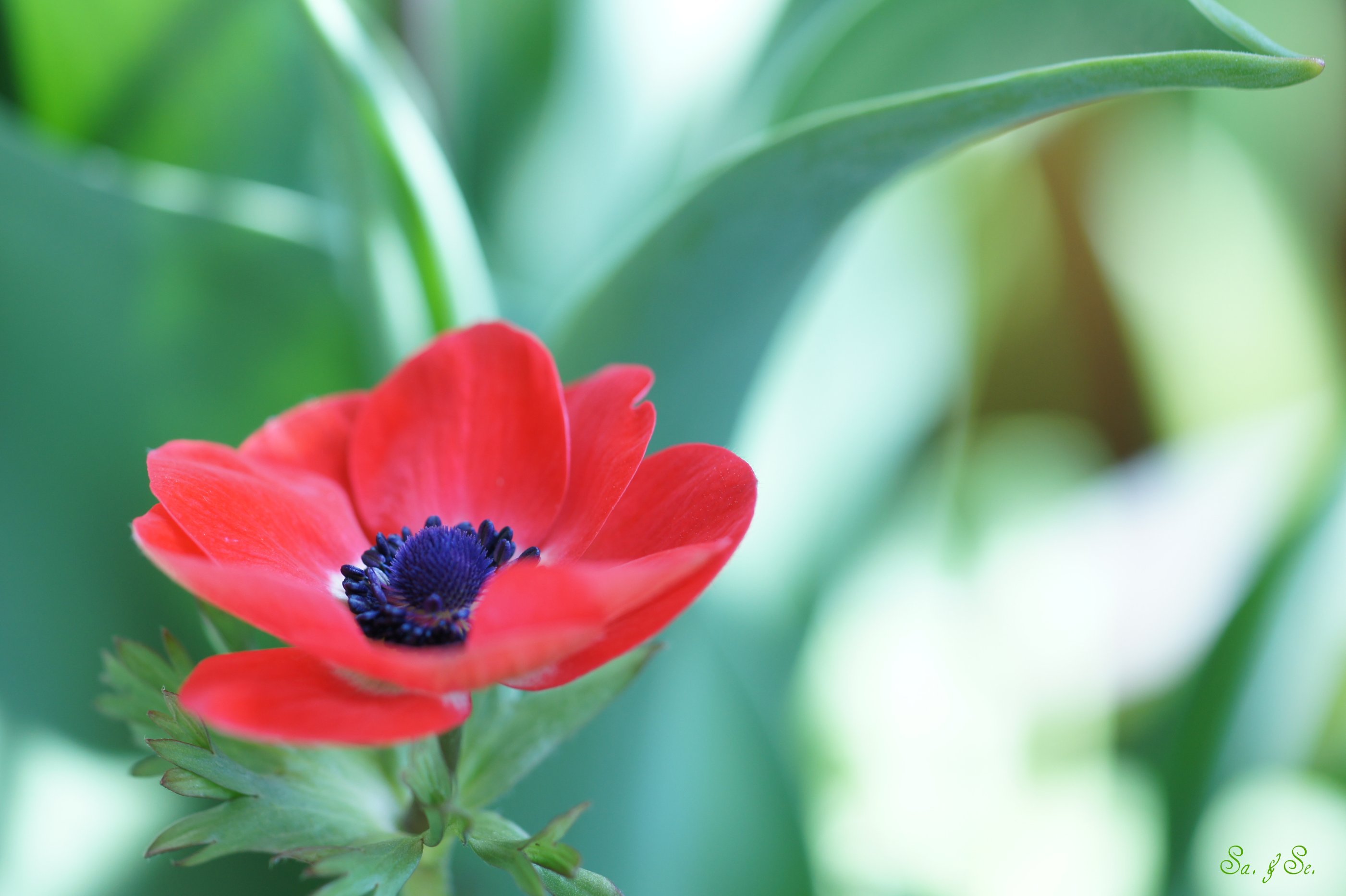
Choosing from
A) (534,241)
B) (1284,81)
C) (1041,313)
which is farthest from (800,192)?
(1041,313)

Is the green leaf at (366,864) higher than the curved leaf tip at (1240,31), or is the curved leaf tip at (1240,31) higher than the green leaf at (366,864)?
the curved leaf tip at (1240,31)

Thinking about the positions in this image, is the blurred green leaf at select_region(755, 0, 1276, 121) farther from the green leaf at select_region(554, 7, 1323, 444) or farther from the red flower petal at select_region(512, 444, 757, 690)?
the red flower petal at select_region(512, 444, 757, 690)

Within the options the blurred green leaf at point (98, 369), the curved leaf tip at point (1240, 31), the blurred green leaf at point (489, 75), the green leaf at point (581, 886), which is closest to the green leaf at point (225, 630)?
the green leaf at point (581, 886)

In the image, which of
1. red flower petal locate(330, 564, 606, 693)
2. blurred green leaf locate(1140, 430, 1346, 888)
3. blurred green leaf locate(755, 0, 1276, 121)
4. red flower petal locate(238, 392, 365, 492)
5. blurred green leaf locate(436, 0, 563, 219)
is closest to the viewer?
red flower petal locate(330, 564, 606, 693)

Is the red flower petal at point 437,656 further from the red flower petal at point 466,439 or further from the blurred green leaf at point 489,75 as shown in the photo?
the blurred green leaf at point 489,75

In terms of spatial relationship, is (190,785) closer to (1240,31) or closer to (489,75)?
(1240,31)

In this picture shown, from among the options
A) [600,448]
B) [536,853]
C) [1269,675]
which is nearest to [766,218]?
[600,448]
